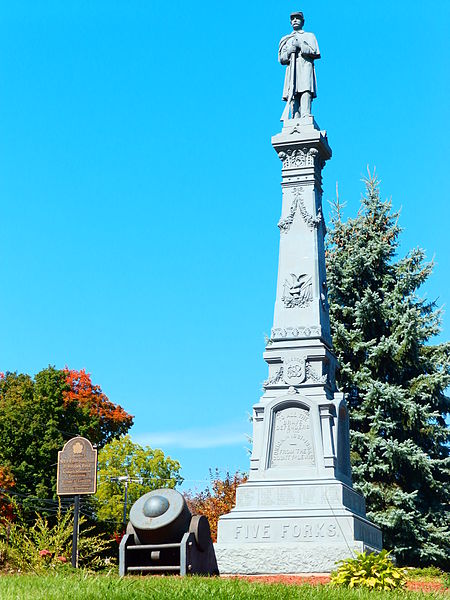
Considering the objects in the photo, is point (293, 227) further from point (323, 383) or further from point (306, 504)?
point (306, 504)

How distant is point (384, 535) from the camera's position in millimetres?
28922

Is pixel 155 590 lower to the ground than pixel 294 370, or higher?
lower

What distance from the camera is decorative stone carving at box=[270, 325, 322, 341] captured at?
22.8m

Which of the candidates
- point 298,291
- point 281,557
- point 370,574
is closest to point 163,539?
point 370,574

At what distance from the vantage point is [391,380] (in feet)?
105

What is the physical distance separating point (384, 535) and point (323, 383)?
8.89m

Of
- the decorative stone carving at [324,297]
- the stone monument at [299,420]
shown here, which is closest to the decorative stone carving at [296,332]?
the stone monument at [299,420]

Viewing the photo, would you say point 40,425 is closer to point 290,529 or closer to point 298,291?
point 298,291

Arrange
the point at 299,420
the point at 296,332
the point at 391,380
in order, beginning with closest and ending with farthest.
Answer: the point at 299,420 < the point at 296,332 < the point at 391,380

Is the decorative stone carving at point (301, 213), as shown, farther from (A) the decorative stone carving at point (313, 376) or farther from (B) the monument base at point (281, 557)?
(B) the monument base at point (281, 557)

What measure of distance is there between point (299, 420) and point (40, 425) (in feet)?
71.4

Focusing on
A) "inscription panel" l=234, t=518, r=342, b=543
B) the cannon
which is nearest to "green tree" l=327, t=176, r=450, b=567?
"inscription panel" l=234, t=518, r=342, b=543

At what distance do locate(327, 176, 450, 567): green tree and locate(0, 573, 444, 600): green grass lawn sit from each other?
16.5 metres

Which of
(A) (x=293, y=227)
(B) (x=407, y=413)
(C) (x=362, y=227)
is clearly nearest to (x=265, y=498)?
(A) (x=293, y=227)
